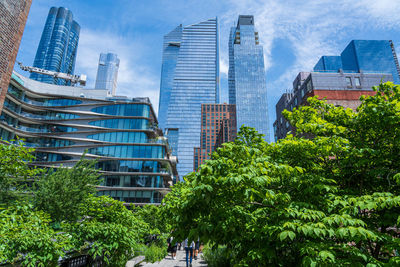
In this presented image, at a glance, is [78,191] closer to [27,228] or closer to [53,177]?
[53,177]

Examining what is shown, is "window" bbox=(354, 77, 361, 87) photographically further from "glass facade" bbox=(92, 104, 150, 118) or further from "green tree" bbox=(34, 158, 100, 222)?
"glass facade" bbox=(92, 104, 150, 118)

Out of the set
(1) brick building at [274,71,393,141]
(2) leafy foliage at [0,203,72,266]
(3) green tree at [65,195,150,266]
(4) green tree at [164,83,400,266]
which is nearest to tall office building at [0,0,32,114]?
(3) green tree at [65,195,150,266]

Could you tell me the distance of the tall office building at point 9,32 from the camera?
11656mm

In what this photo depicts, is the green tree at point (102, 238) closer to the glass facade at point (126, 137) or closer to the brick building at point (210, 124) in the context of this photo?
the glass facade at point (126, 137)

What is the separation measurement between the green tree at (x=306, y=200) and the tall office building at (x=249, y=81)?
143 m

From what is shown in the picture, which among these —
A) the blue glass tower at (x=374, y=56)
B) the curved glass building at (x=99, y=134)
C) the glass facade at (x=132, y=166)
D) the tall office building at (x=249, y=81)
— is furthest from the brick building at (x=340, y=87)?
the blue glass tower at (x=374, y=56)

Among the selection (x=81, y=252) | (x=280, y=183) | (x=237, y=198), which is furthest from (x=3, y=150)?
(x=280, y=183)

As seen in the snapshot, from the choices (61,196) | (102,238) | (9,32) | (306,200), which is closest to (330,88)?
(306,200)

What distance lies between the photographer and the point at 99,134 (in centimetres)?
5975

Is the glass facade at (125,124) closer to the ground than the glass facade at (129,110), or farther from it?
closer to the ground

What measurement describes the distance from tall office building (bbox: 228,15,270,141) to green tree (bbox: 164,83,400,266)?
469 ft

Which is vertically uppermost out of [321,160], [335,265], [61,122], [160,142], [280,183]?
[61,122]

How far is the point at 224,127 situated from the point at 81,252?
14678cm

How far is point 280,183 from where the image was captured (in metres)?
6.24
